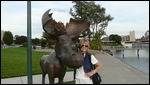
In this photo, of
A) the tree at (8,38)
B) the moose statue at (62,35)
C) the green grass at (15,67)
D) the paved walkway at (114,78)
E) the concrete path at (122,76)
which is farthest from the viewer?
the tree at (8,38)

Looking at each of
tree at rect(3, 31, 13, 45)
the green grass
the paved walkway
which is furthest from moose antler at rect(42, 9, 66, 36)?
tree at rect(3, 31, 13, 45)

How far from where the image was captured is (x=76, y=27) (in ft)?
17.8

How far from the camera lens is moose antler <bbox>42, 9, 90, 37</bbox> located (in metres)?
5.32

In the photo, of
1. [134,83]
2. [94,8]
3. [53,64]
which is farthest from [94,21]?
[53,64]

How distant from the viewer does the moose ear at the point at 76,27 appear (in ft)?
17.6

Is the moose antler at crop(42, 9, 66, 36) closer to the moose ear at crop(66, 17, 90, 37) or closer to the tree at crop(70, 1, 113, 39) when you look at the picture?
the moose ear at crop(66, 17, 90, 37)

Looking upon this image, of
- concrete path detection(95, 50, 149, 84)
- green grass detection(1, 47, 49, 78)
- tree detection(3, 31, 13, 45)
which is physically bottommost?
concrete path detection(95, 50, 149, 84)

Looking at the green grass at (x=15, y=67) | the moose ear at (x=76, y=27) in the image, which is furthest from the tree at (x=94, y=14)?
the moose ear at (x=76, y=27)

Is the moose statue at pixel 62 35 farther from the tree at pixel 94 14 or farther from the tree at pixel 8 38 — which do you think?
the tree at pixel 8 38

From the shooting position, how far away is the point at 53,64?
568cm

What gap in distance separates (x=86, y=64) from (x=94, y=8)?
4243cm

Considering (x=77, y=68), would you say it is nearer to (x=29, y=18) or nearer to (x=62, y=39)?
(x=62, y=39)

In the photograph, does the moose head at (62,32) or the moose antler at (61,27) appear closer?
the moose head at (62,32)

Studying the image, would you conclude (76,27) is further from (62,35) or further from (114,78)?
(114,78)
